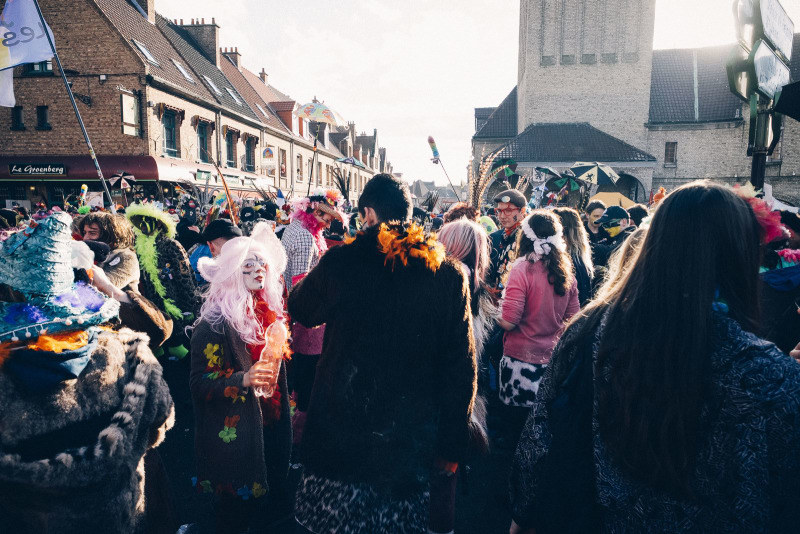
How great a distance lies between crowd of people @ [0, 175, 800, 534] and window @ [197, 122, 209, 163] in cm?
1780

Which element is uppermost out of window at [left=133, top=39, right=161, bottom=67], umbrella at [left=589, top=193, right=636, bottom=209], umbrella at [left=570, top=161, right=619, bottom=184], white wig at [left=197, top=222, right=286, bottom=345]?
window at [left=133, top=39, right=161, bottom=67]

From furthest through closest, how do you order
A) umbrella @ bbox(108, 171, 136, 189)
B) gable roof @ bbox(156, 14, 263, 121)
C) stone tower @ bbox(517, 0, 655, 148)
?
stone tower @ bbox(517, 0, 655, 148), gable roof @ bbox(156, 14, 263, 121), umbrella @ bbox(108, 171, 136, 189)

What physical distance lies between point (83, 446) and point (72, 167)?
17.7 meters

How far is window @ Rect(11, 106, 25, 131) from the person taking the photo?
15.9 m

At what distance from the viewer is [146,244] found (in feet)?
13.0

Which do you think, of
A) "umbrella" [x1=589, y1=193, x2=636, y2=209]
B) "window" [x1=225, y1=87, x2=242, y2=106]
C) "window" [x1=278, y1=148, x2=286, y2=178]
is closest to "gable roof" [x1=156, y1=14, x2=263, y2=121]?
"window" [x1=225, y1=87, x2=242, y2=106]

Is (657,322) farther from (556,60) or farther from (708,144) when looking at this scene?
(708,144)

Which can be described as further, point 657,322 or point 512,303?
point 512,303

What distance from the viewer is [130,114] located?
15.8 metres

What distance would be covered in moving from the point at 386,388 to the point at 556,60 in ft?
96.8

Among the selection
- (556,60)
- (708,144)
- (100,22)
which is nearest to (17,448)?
(100,22)

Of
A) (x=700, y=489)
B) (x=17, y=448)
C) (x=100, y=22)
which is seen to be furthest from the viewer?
(x=100, y=22)

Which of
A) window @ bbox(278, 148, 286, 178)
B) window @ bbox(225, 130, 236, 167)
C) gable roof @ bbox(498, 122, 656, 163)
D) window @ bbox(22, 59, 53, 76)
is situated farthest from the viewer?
window @ bbox(278, 148, 286, 178)

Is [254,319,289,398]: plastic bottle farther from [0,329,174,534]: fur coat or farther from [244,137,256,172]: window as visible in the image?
[244,137,256,172]: window
